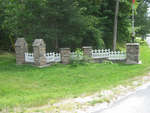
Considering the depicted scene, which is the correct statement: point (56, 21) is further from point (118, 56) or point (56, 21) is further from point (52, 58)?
point (118, 56)

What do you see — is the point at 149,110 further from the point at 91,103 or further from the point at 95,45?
the point at 95,45

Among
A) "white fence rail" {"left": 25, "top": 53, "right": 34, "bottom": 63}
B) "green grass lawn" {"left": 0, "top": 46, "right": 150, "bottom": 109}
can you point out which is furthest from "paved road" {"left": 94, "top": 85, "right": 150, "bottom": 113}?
"white fence rail" {"left": 25, "top": 53, "right": 34, "bottom": 63}

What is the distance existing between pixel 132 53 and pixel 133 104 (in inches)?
221

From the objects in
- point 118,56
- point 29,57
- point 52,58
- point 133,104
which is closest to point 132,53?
point 118,56

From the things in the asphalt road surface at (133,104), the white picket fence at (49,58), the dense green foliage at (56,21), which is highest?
the dense green foliage at (56,21)

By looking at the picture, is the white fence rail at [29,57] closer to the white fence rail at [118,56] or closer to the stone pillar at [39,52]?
the stone pillar at [39,52]

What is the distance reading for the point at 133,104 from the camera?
3.48m

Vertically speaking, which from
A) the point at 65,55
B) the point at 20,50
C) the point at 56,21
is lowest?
the point at 65,55

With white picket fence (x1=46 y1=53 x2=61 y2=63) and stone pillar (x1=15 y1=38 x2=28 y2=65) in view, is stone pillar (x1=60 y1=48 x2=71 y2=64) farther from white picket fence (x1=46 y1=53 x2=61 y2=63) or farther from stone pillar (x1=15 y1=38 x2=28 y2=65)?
stone pillar (x1=15 y1=38 x2=28 y2=65)

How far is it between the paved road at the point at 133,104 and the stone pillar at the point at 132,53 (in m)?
4.65

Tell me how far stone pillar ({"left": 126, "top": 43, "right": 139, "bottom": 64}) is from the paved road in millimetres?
4649

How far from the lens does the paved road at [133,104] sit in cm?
320

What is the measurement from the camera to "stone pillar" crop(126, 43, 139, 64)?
8403 mm

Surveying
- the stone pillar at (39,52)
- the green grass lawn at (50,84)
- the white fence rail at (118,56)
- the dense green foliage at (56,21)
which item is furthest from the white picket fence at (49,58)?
the white fence rail at (118,56)
